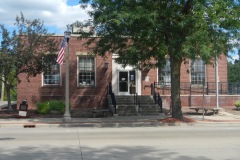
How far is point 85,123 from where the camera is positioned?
21.6 m

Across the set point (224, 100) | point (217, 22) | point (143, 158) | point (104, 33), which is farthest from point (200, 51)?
point (224, 100)

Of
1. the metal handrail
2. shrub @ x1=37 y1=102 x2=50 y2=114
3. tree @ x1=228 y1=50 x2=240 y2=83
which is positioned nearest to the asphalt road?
shrub @ x1=37 y1=102 x2=50 y2=114

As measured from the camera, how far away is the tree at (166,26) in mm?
19406

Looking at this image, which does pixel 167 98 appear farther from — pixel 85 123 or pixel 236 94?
pixel 85 123

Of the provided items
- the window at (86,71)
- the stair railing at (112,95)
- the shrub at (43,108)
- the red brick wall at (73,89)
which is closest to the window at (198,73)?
the red brick wall at (73,89)

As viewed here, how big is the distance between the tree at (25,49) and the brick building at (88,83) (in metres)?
4.78

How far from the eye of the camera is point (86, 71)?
3134 cm

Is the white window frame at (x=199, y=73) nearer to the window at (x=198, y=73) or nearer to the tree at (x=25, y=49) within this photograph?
the window at (x=198, y=73)

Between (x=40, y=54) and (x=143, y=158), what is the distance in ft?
54.8

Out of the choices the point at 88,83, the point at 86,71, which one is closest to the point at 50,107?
the point at 88,83

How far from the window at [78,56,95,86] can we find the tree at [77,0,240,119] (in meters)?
9.38

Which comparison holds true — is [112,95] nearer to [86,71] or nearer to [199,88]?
[86,71]

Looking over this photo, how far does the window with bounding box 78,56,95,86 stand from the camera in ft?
103

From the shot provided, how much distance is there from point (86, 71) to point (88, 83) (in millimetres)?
951
